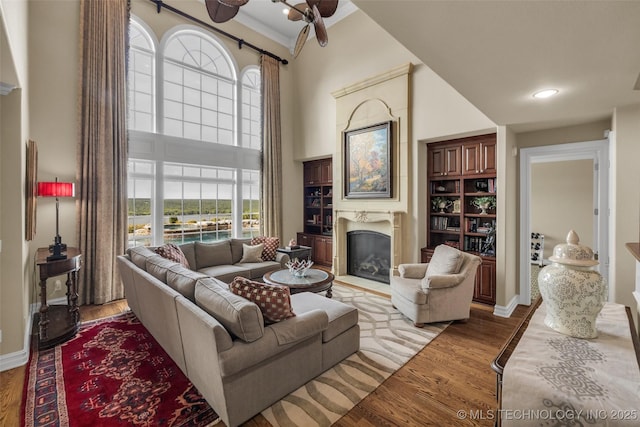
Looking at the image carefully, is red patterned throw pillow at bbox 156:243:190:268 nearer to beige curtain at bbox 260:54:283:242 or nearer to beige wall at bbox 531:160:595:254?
beige curtain at bbox 260:54:283:242

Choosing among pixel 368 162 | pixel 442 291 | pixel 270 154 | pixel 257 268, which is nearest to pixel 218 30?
pixel 270 154

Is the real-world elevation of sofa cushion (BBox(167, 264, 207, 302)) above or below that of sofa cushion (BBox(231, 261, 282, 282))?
above

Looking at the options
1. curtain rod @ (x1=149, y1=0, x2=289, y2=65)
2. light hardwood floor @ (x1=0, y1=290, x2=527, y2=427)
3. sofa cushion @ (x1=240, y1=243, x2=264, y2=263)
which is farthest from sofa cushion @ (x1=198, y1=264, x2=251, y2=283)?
curtain rod @ (x1=149, y1=0, x2=289, y2=65)

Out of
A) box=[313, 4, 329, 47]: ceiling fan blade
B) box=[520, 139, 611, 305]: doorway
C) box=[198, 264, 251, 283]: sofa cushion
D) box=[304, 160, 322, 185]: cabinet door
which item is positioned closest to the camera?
box=[313, 4, 329, 47]: ceiling fan blade

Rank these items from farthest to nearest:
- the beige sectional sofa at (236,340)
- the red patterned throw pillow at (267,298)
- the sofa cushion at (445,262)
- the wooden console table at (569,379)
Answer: the sofa cushion at (445,262) < the red patterned throw pillow at (267,298) < the beige sectional sofa at (236,340) < the wooden console table at (569,379)

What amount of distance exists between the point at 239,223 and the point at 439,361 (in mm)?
4626

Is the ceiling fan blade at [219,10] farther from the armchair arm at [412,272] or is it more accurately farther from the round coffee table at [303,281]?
the armchair arm at [412,272]

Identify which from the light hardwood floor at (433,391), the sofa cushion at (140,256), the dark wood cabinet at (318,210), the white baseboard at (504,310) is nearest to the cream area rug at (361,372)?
the light hardwood floor at (433,391)

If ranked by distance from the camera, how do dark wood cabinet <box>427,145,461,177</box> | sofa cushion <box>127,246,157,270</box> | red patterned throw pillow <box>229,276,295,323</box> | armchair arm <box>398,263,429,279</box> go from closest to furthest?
red patterned throw pillow <box>229,276,295,323</box>, sofa cushion <box>127,246,157,270</box>, armchair arm <box>398,263,429,279</box>, dark wood cabinet <box>427,145,461,177</box>

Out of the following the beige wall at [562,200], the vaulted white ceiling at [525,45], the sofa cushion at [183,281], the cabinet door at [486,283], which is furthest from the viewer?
the beige wall at [562,200]

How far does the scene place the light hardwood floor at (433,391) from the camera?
1.92m

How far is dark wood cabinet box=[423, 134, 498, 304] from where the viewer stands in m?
4.09

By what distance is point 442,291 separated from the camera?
3324mm

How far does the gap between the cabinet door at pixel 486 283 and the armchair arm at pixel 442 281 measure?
942mm
